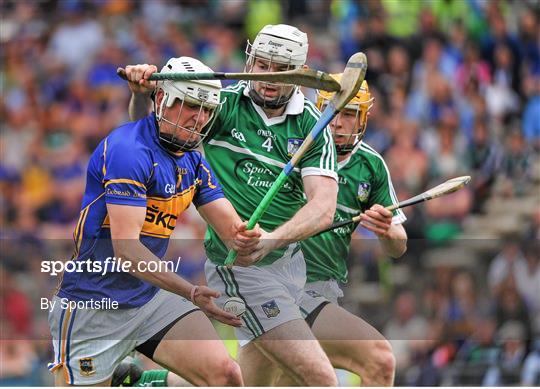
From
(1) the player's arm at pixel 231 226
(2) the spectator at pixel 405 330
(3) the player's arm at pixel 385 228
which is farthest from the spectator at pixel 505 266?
(1) the player's arm at pixel 231 226

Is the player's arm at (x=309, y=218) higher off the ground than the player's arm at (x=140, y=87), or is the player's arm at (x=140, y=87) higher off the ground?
the player's arm at (x=140, y=87)

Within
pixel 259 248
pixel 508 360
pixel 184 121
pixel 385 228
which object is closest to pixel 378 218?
pixel 385 228

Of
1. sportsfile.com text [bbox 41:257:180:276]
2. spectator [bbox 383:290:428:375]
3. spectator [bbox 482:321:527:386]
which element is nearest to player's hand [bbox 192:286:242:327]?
sportsfile.com text [bbox 41:257:180:276]

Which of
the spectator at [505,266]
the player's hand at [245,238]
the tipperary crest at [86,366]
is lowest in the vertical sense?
the spectator at [505,266]

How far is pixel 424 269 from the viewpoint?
31.2 ft

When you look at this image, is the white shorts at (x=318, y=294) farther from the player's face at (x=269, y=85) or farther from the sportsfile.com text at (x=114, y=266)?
the player's face at (x=269, y=85)

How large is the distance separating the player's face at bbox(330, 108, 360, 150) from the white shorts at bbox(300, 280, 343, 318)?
70 centimetres

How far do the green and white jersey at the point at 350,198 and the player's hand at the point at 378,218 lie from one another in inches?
12.9

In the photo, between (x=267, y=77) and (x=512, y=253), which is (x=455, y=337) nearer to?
(x=512, y=253)

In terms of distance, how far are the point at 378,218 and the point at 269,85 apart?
2.65ft

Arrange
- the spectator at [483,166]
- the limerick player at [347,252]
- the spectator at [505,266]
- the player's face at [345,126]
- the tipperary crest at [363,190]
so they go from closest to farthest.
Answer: the limerick player at [347,252] < the player's face at [345,126] < the tipperary crest at [363,190] < the spectator at [505,266] < the spectator at [483,166]

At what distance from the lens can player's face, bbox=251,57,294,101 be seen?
6.53 metres

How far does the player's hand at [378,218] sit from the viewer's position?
6680 millimetres

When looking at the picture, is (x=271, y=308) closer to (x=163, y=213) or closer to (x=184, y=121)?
(x=163, y=213)
